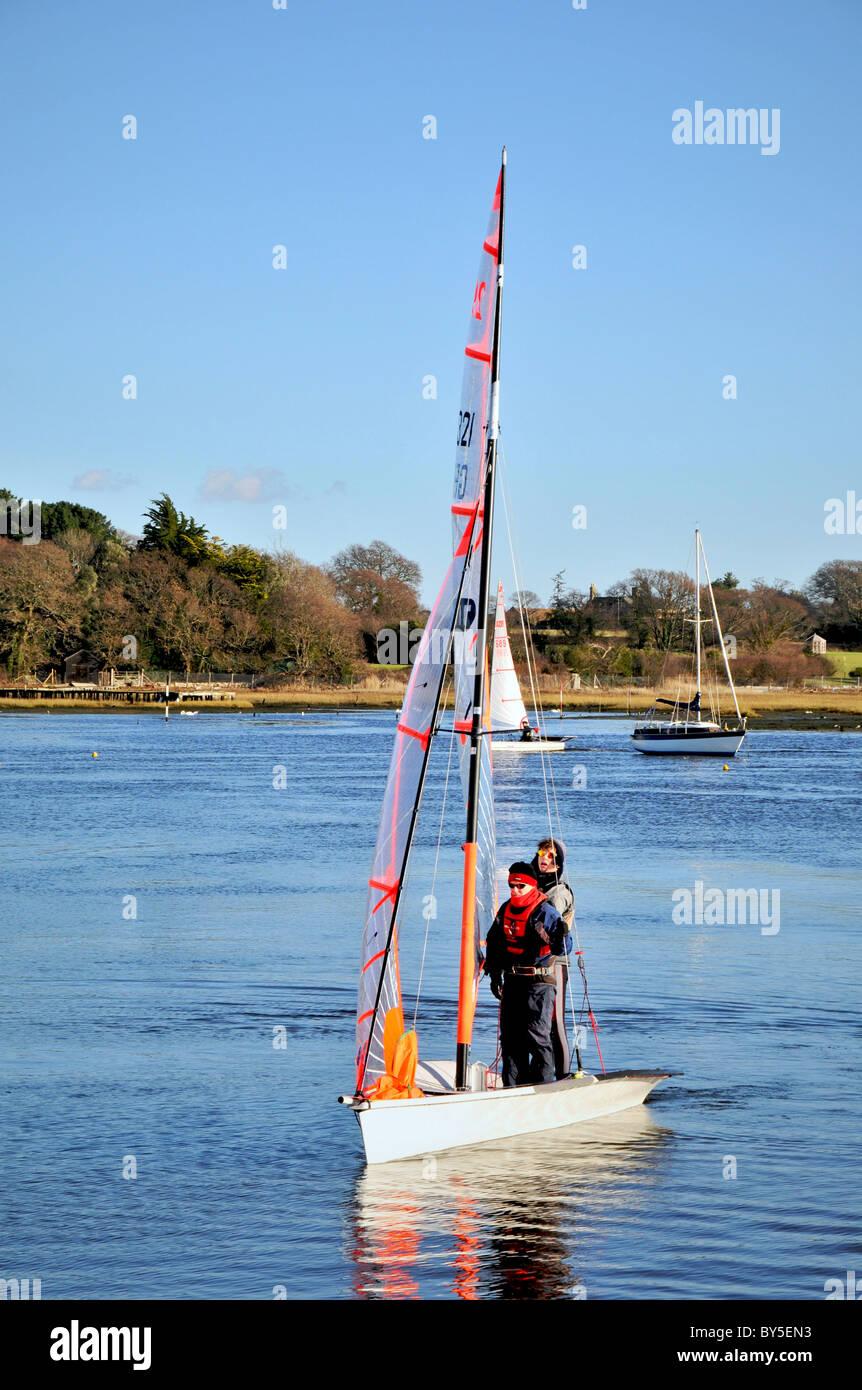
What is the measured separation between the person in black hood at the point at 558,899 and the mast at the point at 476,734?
23.0 inches

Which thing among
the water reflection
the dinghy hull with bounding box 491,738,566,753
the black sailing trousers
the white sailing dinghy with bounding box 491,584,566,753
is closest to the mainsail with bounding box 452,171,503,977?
the black sailing trousers

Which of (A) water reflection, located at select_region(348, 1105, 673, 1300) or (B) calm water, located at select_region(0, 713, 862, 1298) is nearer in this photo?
(A) water reflection, located at select_region(348, 1105, 673, 1300)

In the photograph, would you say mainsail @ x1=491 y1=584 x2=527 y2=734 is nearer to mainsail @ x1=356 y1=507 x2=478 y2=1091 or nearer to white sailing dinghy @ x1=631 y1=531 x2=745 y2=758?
white sailing dinghy @ x1=631 y1=531 x2=745 y2=758

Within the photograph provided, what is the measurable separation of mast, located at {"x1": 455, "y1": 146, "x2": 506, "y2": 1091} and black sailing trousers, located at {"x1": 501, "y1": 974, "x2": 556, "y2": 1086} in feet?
0.98

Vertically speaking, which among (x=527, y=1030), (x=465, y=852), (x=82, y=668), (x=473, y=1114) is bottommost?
(x=473, y=1114)

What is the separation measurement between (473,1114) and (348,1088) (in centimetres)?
231

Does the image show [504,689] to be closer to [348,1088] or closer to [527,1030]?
[348,1088]

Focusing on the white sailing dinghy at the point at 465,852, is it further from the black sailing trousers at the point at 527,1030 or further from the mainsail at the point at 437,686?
the black sailing trousers at the point at 527,1030

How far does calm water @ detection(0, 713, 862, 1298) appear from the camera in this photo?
8.65m

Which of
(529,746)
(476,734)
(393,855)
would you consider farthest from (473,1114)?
(529,746)

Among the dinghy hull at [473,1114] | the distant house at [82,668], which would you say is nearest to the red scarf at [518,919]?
the dinghy hull at [473,1114]

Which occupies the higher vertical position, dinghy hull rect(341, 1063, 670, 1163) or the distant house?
the distant house

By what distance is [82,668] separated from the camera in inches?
4262
